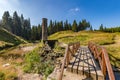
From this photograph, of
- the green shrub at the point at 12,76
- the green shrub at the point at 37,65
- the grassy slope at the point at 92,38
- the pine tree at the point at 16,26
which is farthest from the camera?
the pine tree at the point at 16,26

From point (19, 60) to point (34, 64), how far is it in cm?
282

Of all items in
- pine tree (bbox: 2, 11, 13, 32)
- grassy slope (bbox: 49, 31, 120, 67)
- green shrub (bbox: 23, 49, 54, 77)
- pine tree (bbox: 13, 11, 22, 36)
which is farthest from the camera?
pine tree (bbox: 13, 11, 22, 36)

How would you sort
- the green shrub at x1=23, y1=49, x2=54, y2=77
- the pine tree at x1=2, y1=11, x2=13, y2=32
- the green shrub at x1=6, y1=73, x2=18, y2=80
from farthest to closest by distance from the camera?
the pine tree at x1=2, y1=11, x2=13, y2=32
the green shrub at x1=23, y1=49, x2=54, y2=77
the green shrub at x1=6, y1=73, x2=18, y2=80

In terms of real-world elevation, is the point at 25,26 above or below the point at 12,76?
above

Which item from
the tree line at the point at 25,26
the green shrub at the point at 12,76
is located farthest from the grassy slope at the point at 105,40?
the tree line at the point at 25,26

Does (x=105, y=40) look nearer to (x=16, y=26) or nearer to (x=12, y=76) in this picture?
(x=12, y=76)

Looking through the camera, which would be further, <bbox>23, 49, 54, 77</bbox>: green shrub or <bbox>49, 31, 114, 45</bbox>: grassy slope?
<bbox>49, 31, 114, 45</bbox>: grassy slope

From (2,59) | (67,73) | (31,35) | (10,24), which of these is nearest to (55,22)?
(31,35)

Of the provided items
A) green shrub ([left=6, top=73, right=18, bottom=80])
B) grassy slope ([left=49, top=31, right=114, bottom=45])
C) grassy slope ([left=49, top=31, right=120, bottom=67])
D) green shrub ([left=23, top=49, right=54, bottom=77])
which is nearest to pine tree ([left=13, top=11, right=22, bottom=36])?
grassy slope ([left=49, top=31, right=114, bottom=45])

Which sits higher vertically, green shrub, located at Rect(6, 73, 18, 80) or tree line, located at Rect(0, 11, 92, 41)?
tree line, located at Rect(0, 11, 92, 41)

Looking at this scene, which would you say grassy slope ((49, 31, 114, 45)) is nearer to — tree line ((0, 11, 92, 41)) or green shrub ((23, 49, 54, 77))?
green shrub ((23, 49, 54, 77))

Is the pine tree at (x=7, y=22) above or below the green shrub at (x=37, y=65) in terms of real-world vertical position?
above

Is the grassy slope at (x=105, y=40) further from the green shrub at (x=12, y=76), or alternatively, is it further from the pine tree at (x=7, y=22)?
the pine tree at (x=7, y=22)

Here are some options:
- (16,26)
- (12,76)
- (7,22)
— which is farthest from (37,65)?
(16,26)
